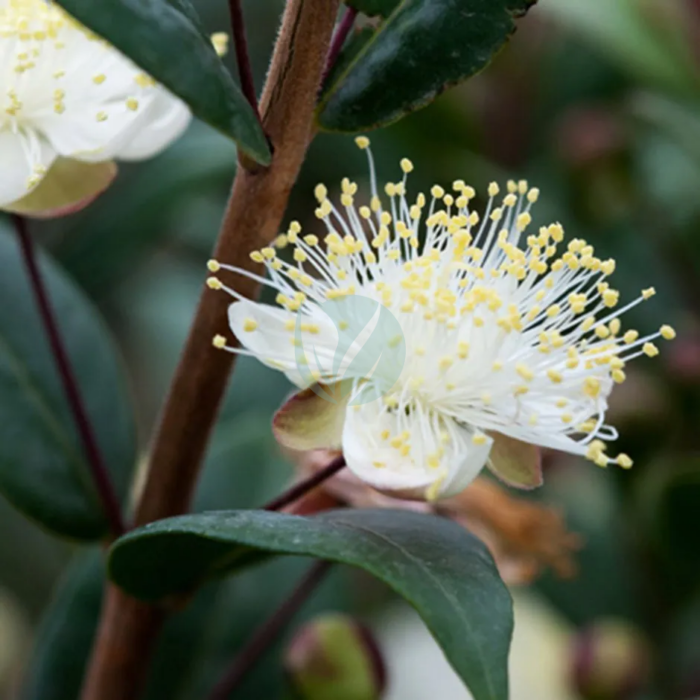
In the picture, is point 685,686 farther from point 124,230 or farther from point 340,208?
point 124,230

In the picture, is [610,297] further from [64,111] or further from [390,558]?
[64,111]

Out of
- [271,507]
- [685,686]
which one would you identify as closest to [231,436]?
[271,507]

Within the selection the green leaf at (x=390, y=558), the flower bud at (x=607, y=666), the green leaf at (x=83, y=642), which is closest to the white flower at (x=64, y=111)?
the green leaf at (x=390, y=558)

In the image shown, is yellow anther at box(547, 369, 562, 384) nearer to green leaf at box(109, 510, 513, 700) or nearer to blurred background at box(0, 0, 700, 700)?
green leaf at box(109, 510, 513, 700)

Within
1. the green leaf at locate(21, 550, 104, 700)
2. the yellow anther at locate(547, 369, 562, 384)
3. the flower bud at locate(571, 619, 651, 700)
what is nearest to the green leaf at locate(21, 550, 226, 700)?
the green leaf at locate(21, 550, 104, 700)

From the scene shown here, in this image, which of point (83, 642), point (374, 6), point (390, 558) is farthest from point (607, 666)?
point (374, 6)

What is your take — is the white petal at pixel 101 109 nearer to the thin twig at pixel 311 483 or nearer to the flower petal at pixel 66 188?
the flower petal at pixel 66 188

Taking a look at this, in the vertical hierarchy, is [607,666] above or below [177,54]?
below

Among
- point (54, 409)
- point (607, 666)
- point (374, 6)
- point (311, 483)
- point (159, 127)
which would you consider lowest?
point (607, 666)
